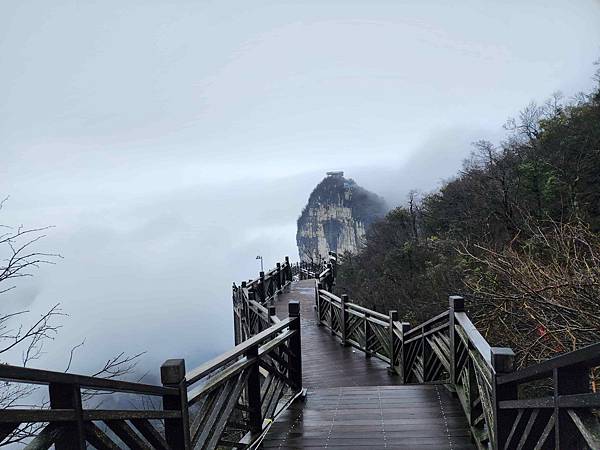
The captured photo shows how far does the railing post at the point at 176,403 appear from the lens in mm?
2725

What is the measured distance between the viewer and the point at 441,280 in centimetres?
1770

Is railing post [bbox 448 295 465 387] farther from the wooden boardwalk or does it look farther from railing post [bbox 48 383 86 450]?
railing post [bbox 48 383 86 450]

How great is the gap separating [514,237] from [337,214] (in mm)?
79054

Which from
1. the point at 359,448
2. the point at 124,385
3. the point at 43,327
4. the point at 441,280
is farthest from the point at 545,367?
the point at 441,280

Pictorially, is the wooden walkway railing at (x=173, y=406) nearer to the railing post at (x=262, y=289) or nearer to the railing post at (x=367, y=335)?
the railing post at (x=367, y=335)

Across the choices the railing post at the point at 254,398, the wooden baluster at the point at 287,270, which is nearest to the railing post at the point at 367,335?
the railing post at the point at 254,398

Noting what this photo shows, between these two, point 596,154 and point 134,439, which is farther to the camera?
point 596,154

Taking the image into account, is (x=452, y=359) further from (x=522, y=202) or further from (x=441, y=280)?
(x=522, y=202)

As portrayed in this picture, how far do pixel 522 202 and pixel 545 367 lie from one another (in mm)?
17118

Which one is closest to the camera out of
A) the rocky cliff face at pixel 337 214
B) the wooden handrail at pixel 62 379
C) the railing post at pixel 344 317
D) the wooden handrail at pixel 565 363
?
the wooden handrail at pixel 62 379

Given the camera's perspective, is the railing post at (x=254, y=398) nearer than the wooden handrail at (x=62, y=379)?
No

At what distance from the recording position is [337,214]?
87250mm

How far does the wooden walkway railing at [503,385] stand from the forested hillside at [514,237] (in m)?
1.22

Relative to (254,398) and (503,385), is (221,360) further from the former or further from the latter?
(503,385)
